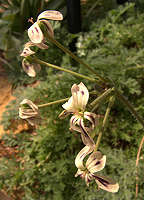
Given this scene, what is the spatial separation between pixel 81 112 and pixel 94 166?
0.17 meters

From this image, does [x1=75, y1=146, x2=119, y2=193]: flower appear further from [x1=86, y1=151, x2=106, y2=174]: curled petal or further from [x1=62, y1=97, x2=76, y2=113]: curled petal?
[x1=62, y1=97, x2=76, y2=113]: curled petal

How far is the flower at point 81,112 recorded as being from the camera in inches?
29.2

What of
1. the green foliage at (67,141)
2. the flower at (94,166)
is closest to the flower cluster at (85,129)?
the flower at (94,166)

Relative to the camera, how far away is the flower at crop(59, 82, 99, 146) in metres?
0.74

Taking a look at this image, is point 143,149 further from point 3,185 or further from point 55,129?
point 3,185

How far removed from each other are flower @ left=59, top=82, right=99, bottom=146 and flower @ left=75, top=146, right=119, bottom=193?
5 cm

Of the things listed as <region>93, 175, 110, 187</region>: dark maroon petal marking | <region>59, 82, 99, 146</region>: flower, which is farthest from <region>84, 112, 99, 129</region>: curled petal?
<region>93, 175, 110, 187</region>: dark maroon petal marking

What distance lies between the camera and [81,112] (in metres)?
0.78

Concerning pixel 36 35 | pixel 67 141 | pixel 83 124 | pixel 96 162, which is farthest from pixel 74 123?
pixel 67 141

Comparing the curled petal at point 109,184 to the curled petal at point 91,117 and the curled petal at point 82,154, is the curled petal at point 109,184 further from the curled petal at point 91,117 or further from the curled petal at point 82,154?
the curled petal at point 91,117

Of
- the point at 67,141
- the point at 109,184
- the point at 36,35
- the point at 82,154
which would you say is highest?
the point at 36,35

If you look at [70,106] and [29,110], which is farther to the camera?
[29,110]

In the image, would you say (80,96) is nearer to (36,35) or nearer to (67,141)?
(36,35)

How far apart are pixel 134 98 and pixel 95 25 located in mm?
776
